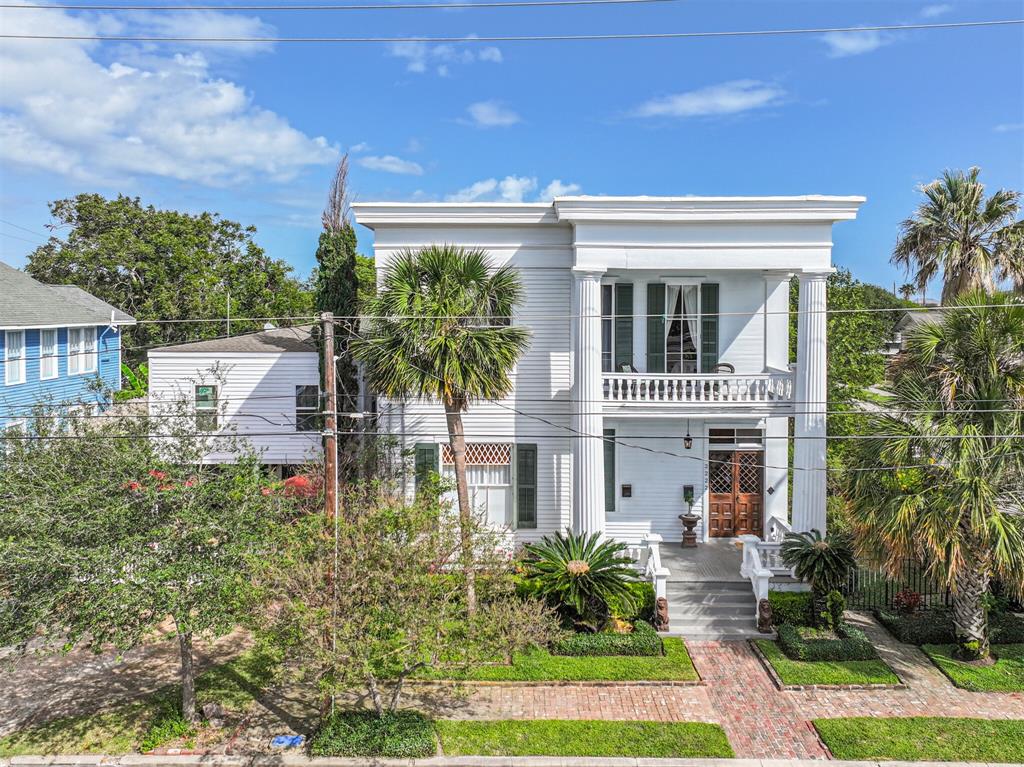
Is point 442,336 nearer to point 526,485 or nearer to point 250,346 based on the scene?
point 526,485

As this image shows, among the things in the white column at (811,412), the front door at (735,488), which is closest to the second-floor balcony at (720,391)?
the white column at (811,412)

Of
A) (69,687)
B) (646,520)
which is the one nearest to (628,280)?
(646,520)

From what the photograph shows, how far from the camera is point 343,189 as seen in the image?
1933cm

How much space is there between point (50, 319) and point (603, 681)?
69.7 ft

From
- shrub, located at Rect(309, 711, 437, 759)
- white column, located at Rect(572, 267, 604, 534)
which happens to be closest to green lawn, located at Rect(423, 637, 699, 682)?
shrub, located at Rect(309, 711, 437, 759)

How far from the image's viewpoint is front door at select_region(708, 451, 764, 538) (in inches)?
766

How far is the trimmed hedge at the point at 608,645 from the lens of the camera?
1426 centimetres

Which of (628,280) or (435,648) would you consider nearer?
(435,648)

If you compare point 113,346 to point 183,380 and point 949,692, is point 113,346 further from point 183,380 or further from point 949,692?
point 949,692

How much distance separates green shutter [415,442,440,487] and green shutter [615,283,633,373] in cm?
513

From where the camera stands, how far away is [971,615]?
13.8m

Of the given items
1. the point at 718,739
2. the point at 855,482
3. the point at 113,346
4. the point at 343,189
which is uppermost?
the point at 343,189

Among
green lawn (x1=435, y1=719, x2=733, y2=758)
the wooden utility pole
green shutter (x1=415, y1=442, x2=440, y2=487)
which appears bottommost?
green lawn (x1=435, y1=719, x2=733, y2=758)

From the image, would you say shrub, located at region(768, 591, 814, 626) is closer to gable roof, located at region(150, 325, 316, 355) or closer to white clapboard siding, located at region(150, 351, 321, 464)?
white clapboard siding, located at region(150, 351, 321, 464)
